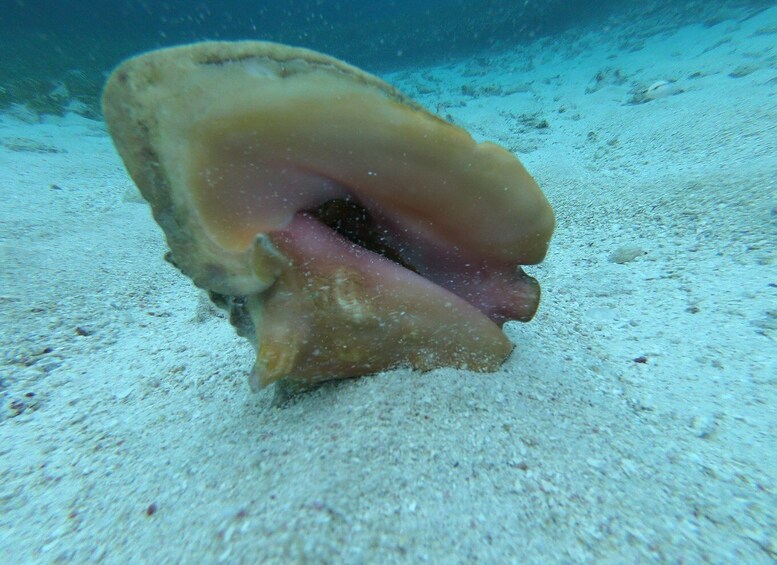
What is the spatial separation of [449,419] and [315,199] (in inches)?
27.8

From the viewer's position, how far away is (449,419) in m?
1.07

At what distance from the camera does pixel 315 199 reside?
113cm

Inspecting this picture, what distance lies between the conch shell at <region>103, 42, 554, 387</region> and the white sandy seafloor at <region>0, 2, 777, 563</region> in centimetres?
20

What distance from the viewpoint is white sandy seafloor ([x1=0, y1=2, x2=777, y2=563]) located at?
809mm

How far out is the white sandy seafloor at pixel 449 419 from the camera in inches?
31.9

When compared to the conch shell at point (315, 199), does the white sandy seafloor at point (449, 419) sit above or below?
below

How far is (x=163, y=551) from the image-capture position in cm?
83

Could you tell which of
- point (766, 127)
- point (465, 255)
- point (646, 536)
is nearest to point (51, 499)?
point (465, 255)

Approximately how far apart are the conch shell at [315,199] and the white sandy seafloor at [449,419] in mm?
200

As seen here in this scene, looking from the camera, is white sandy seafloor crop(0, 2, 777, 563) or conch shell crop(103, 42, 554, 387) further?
conch shell crop(103, 42, 554, 387)

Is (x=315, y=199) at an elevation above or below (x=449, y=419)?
above

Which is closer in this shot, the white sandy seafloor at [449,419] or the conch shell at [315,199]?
the white sandy seafloor at [449,419]

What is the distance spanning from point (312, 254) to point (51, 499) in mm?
997

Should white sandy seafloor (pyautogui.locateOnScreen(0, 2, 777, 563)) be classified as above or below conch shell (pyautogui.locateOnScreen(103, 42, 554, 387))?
below
